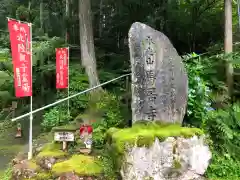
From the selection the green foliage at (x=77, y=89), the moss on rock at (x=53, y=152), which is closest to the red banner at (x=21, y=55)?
the moss on rock at (x=53, y=152)

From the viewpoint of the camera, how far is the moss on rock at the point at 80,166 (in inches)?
222

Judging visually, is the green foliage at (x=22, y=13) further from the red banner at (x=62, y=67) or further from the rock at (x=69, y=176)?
the rock at (x=69, y=176)

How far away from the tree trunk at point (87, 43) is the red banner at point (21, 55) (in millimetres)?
4081

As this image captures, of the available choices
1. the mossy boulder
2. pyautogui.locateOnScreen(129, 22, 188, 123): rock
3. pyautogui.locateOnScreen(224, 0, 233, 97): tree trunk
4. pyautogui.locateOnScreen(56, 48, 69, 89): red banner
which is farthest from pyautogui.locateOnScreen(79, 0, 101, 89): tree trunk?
pyautogui.locateOnScreen(129, 22, 188, 123): rock

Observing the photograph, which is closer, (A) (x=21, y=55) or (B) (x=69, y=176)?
(B) (x=69, y=176)

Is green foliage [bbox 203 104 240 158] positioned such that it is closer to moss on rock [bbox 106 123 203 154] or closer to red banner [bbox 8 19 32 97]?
moss on rock [bbox 106 123 203 154]

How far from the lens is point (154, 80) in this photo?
5.82m

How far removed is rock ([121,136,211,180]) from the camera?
5.08m

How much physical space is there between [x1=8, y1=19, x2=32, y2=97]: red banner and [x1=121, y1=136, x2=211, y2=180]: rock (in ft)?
8.65

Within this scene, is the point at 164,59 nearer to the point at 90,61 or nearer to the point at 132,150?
the point at 132,150

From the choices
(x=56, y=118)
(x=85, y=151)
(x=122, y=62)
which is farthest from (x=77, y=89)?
(x=85, y=151)

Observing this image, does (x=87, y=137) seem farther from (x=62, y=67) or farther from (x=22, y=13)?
(x=22, y=13)

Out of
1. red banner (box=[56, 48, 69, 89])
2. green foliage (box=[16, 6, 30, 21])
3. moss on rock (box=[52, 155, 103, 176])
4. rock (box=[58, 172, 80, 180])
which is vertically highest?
green foliage (box=[16, 6, 30, 21])

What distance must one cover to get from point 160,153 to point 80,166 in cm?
159
